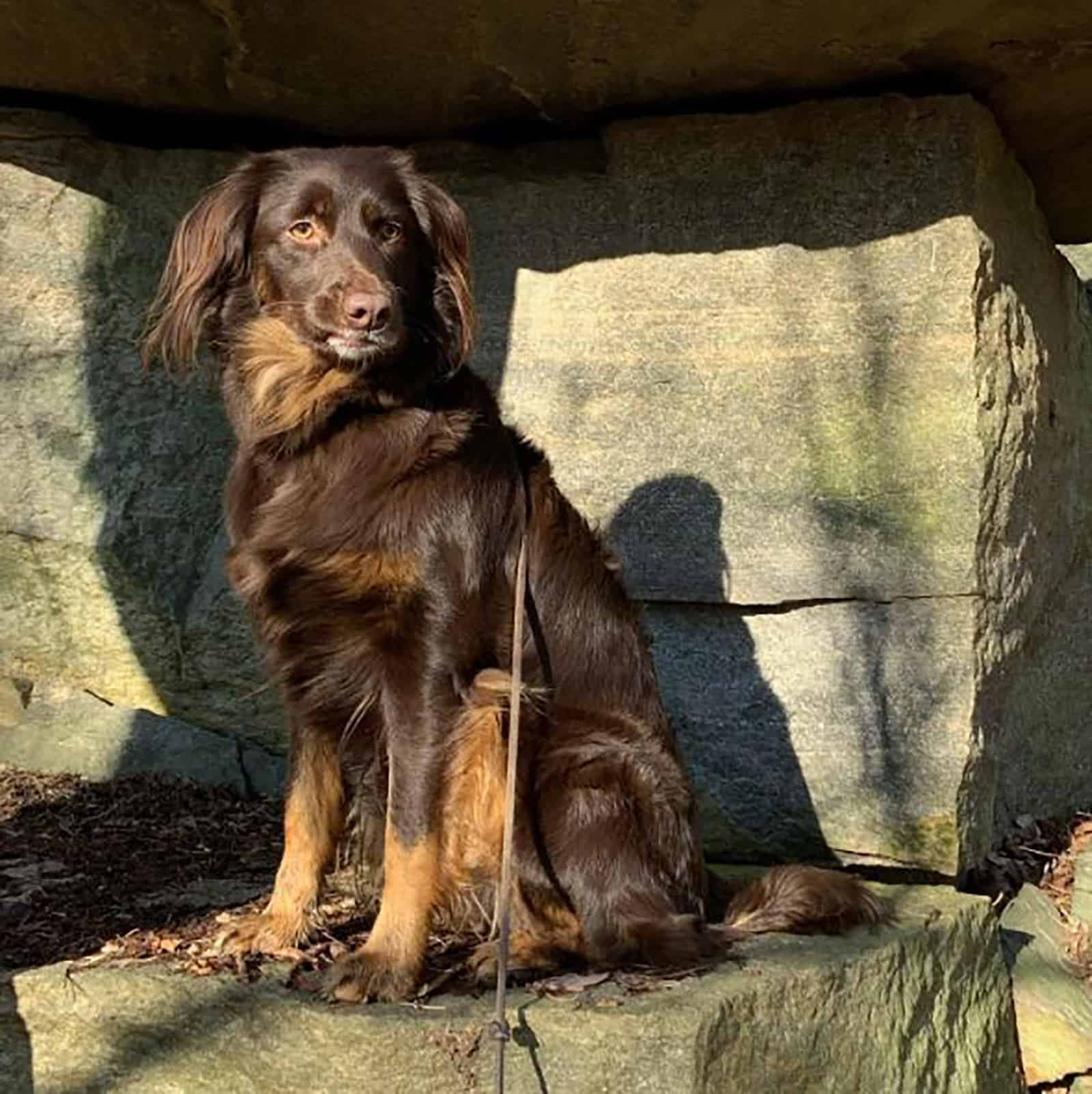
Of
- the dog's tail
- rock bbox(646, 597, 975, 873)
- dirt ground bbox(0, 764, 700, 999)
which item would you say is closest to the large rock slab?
rock bbox(646, 597, 975, 873)

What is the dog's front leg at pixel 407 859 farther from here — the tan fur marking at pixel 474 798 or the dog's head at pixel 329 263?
the dog's head at pixel 329 263

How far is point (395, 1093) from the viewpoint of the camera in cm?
321

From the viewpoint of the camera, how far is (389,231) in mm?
3684

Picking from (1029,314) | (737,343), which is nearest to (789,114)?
(737,343)

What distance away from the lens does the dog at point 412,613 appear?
136 inches

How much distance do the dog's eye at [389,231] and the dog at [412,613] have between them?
11 mm

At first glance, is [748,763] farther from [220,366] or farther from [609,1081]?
[220,366]

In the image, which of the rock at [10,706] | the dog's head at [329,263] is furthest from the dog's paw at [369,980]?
the rock at [10,706]

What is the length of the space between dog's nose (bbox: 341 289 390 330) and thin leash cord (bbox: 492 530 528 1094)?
2.08 feet

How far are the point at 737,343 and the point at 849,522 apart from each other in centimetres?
66

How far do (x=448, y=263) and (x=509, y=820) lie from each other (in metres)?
1.37

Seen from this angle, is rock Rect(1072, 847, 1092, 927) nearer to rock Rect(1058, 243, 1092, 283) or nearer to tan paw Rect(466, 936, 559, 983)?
tan paw Rect(466, 936, 559, 983)

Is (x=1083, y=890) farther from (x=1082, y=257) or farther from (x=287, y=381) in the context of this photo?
(x=1082, y=257)

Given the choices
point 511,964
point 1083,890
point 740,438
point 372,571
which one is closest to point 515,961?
point 511,964
